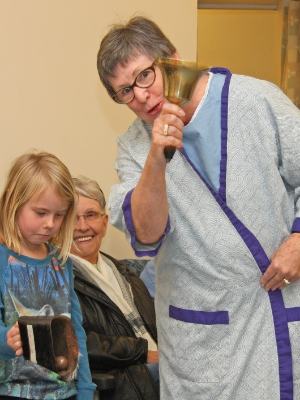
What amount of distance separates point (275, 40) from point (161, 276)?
4616 millimetres

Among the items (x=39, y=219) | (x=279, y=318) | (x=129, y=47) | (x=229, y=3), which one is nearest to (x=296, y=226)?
(x=279, y=318)

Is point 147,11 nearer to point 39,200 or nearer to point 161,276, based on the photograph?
point 39,200

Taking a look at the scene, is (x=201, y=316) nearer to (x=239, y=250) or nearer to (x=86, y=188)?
(x=239, y=250)

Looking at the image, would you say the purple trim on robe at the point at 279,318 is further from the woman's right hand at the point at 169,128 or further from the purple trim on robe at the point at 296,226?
the woman's right hand at the point at 169,128

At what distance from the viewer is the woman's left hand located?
1.50 m

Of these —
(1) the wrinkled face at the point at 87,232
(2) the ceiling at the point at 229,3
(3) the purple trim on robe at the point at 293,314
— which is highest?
(2) the ceiling at the point at 229,3

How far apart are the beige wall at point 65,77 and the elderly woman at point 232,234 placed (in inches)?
73.4

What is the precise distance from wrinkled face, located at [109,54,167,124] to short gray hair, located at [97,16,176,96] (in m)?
0.02

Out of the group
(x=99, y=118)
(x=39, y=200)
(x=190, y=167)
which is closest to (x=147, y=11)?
(x=99, y=118)

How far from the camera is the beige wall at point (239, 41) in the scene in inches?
239

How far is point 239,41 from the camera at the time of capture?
6242 mm

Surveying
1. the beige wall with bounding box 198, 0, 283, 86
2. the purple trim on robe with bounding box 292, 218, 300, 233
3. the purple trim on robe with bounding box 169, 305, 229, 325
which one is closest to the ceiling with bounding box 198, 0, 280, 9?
the beige wall with bounding box 198, 0, 283, 86

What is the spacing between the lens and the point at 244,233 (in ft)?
5.02

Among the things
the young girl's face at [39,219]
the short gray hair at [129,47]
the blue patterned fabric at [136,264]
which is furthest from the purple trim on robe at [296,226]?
the blue patterned fabric at [136,264]
